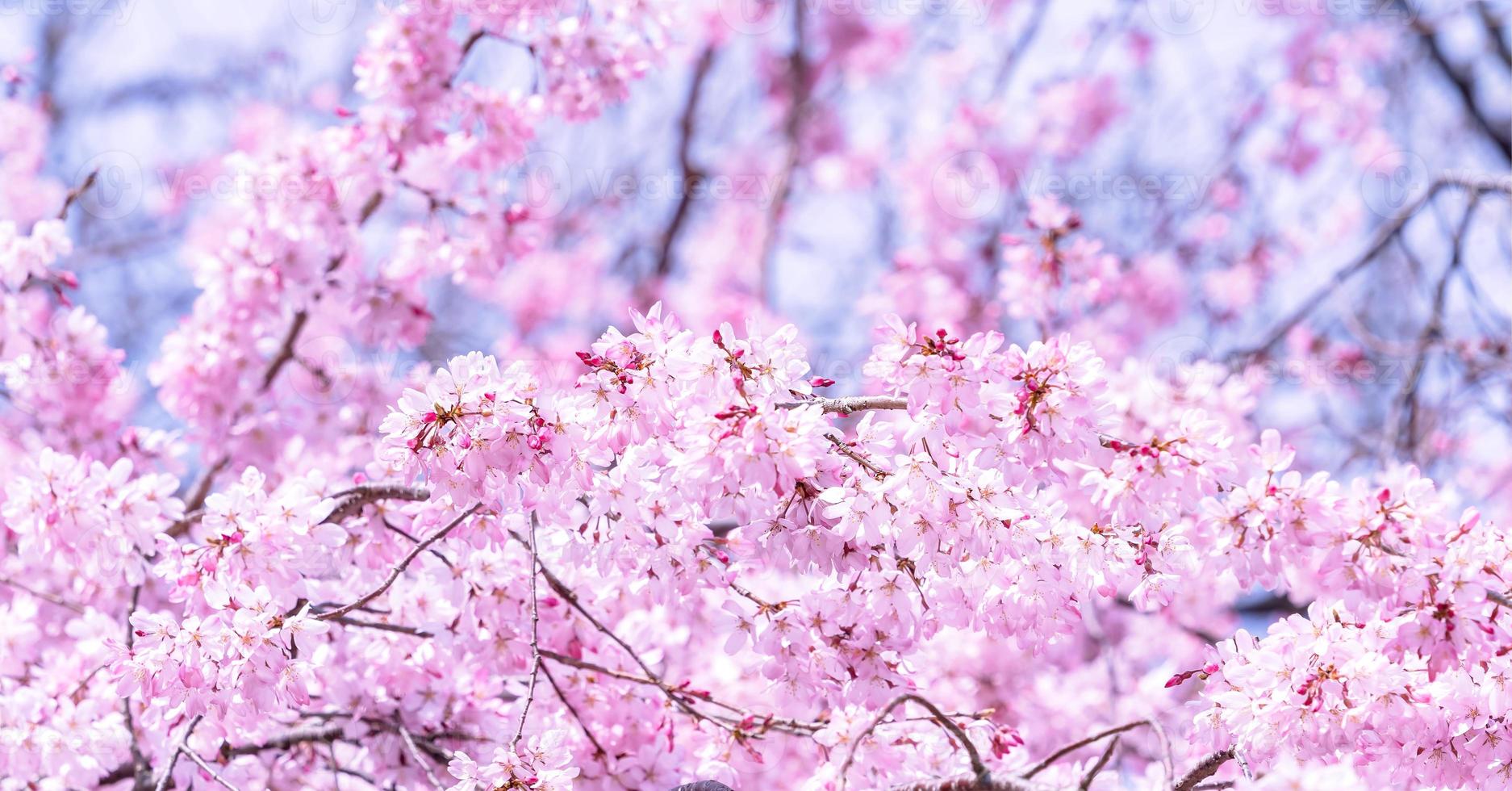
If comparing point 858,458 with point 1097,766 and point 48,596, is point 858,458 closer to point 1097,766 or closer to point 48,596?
point 1097,766

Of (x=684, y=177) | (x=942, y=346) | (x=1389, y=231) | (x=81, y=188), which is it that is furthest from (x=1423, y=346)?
(x=684, y=177)

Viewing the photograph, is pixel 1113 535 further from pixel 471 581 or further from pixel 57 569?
pixel 57 569

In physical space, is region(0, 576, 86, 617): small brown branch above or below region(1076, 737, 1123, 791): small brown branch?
above

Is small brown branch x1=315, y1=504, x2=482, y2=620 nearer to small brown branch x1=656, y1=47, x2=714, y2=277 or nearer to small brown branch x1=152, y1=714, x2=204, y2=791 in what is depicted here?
small brown branch x1=152, y1=714, x2=204, y2=791

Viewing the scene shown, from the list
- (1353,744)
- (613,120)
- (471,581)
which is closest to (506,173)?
(471,581)

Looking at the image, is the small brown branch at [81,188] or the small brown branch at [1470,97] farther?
the small brown branch at [1470,97]

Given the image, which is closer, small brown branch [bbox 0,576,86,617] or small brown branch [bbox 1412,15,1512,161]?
small brown branch [bbox 0,576,86,617]

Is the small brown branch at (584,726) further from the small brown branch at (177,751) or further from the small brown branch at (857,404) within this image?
the small brown branch at (857,404)

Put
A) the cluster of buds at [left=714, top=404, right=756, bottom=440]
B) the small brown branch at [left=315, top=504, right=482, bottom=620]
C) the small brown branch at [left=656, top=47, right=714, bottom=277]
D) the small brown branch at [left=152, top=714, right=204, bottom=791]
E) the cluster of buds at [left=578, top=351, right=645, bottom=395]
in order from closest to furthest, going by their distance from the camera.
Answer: the cluster of buds at [left=714, top=404, right=756, bottom=440], the cluster of buds at [left=578, top=351, right=645, bottom=395], the small brown branch at [left=315, top=504, right=482, bottom=620], the small brown branch at [left=152, top=714, right=204, bottom=791], the small brown branch at [left=656, top=47, right=714, bottom=277]

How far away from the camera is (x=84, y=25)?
9195 millimetres

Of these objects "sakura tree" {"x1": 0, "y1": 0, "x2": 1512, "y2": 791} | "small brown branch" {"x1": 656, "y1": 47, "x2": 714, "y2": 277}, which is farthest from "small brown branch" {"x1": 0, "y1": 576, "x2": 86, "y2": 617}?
"small brown branch" {"x1": 656, "y1": 47, "x2": 714, "y2": 277}

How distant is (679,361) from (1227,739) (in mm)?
1261

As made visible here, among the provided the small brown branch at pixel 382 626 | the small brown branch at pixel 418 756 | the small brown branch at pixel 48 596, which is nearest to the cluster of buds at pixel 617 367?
the small brown branch at pixel 382 626

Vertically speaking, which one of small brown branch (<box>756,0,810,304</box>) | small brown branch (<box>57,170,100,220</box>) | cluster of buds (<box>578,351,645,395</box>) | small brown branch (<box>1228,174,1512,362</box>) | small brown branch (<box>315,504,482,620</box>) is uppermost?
small brown branch (<box>756,0,810,304</box>)
